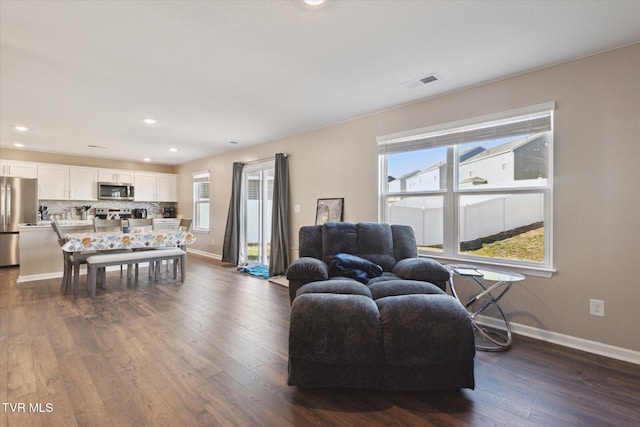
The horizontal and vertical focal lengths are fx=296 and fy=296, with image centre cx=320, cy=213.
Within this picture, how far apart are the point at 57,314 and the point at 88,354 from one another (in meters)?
1.31

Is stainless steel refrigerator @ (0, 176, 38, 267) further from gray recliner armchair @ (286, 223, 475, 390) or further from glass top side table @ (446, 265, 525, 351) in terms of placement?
glass top side table @ (446, 265, 525, 351)

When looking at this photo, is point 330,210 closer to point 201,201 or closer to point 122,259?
point 122,259

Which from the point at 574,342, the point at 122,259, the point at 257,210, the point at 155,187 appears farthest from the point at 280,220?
the point at 155,187

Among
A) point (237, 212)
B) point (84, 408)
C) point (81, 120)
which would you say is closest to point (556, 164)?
point (84, 408)

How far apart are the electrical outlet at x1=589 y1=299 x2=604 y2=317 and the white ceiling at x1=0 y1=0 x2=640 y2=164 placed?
2.03 meters

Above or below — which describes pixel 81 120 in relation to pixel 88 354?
above

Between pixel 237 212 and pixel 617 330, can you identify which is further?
pixel 237 212

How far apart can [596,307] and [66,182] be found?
8.97 meters

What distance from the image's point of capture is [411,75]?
283 cm

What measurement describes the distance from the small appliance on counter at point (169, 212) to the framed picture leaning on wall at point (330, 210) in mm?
5493

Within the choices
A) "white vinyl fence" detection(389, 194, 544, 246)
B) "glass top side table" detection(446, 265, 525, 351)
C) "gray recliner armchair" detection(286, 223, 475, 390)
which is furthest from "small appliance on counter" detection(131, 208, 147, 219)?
"glass top side table" detection(446, 265, 525, 351)

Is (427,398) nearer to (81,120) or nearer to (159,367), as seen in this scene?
(159,367)

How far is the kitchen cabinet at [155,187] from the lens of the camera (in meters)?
7.59

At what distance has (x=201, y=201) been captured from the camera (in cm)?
751
